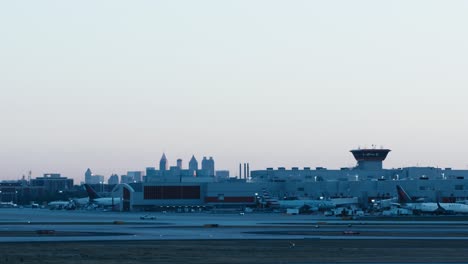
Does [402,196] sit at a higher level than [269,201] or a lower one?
higher

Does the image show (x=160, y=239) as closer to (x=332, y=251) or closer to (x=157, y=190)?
(x=332, y=251)

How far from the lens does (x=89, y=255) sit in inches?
2240

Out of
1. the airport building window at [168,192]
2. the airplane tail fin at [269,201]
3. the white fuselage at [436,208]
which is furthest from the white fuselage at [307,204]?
the white fuselage at [436,208]

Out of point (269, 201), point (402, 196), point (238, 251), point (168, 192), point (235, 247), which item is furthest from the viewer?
point (168, 192)

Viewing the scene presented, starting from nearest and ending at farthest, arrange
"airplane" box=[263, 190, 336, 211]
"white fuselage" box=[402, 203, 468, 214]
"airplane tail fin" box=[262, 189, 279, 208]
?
"white fuselage" box=[402, 203, 468, 214], "airplane" box=[263, 190, 336, 211], "airplane tail fin" box=[262, 189, 279, 208]

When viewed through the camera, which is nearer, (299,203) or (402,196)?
(402,196)

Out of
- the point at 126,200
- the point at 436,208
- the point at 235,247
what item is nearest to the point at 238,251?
the point at 235,247

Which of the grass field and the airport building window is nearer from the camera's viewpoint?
the grass field

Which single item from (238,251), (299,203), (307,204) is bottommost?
(238,251)

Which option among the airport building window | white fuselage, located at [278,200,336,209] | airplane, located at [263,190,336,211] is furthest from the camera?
the airport building window

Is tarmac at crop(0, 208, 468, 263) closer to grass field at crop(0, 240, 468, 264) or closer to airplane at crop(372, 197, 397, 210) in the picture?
grass field at crop(0, 240, 468, 264)

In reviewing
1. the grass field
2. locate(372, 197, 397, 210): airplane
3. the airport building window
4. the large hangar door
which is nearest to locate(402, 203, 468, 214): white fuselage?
locate(372, 197, 397, 210): airplane

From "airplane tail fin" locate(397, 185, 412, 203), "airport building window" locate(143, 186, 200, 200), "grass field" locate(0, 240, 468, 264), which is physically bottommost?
"grass field" locate(0, 240, 468, 264)

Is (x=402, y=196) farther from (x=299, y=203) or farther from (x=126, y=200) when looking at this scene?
(x=126, y=200)
